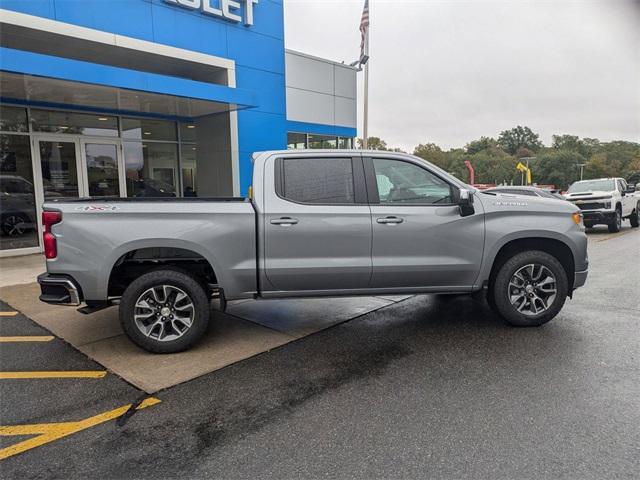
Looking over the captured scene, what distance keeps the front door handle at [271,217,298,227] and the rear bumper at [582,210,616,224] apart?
1380cm

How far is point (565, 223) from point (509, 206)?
0.68 m

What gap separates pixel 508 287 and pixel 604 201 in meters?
12.5

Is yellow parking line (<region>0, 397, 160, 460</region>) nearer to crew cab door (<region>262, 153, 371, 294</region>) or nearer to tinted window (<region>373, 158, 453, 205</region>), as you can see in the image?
crew cab door (<region>262, 153, 371, 294</region>)

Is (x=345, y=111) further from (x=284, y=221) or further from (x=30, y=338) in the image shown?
(x=30, y=338)

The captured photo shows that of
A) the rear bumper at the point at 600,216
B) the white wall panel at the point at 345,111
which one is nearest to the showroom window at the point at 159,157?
the white wall panel at the point at 345,111

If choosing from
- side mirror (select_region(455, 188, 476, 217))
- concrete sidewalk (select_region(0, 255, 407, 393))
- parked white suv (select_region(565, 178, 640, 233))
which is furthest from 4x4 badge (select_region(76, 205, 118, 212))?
parked white suv (select_region(565, 178, 640, 233))

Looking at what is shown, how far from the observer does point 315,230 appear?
15.5 feet

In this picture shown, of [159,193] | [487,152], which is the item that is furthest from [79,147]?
[487,152]

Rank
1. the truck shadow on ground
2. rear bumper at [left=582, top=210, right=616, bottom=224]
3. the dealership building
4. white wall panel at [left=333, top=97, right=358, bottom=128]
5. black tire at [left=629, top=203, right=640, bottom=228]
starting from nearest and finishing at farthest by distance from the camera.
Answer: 1. the truck shadow on ground
2. the dealership building
3. rear bumper at [left=582, top=210, right=616, bottom=224]
4. black tire at [left=629, top=203, right=640, bottom=228]
5. white wall panel at [left=333, top=97, right=358, bottom=128]

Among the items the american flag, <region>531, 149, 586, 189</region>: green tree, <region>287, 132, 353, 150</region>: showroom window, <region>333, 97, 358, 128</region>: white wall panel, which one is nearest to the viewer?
<region>287, 132, 353, 150</region>: showroom window

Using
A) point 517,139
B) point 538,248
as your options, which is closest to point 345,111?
point 538,248

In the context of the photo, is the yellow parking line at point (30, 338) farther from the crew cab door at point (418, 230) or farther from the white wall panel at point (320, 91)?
the white wall panel at point (320, 91)

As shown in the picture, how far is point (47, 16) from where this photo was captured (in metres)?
8.73

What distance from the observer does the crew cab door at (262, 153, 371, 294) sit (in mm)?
4691
